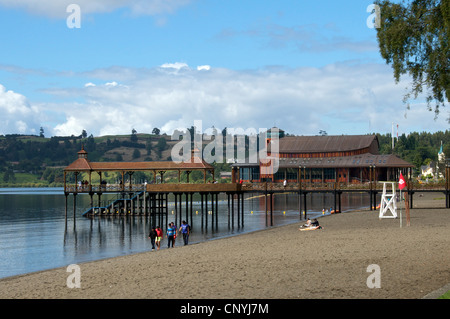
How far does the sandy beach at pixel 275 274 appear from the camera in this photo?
1855 centimetres

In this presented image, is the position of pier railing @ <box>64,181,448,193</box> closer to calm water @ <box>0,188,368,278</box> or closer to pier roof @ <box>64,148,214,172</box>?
pier roof @ <box>64,148,214,172</box>

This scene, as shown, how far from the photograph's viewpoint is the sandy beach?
18.5 metres

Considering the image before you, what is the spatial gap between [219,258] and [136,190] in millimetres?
47415

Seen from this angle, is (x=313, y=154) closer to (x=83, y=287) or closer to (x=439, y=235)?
(x=439, y=235)

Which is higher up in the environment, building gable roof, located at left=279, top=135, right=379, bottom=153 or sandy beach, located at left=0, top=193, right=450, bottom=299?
building gable roof, located at left=279, top=135, right=379, bottom=153

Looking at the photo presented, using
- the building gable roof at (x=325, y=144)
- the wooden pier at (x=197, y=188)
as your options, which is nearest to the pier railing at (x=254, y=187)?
the wooden pier at (x=197, y=188)

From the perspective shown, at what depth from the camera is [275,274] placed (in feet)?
70.6

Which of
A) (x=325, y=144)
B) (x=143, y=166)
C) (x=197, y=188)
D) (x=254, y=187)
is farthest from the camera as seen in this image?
(x=325, y=144)

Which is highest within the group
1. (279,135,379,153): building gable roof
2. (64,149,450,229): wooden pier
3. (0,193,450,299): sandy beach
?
(279,135,379,153): building gable roof

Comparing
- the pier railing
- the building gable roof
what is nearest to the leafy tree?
the pier railing

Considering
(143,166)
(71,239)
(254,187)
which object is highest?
(143,166)

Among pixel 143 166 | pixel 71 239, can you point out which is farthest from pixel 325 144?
pixel 71 239

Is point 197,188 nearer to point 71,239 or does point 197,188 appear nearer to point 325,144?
point 71,239
